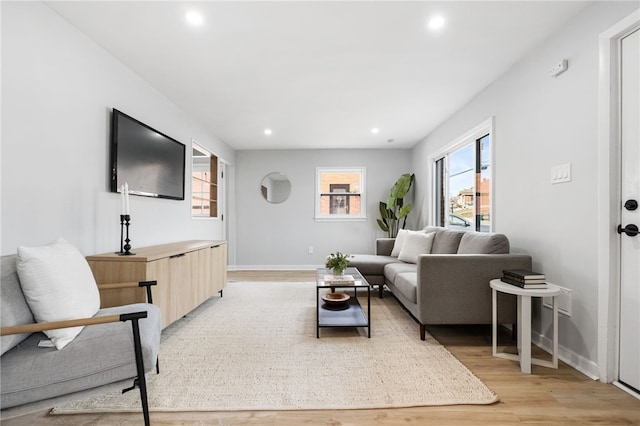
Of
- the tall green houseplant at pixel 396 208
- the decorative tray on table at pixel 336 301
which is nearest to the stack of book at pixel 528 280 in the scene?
the decorative tray on table at pixel 336 301

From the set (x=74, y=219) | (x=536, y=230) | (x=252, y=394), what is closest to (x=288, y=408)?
(x=252, y=394)

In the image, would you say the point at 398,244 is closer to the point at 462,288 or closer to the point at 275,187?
the point at 462,288

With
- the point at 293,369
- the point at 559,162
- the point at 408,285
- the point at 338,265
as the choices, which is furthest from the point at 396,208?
the point at 293,369

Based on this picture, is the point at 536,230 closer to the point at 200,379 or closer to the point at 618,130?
the point at 618,130

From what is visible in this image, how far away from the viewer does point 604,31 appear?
1.79m

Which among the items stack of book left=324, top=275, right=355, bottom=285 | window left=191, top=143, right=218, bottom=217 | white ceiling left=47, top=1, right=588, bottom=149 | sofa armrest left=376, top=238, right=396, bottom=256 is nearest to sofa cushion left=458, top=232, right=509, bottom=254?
stack of book left=324, top=275, right=355, bottom=285

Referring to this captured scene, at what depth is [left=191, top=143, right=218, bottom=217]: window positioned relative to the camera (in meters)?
4.47

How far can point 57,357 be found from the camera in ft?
4.14

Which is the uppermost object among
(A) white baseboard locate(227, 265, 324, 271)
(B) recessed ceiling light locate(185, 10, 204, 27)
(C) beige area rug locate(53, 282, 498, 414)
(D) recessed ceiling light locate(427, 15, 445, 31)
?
(D) recessed ceiling light locate(427, 15, 445, 31)

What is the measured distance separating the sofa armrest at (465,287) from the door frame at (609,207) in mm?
570

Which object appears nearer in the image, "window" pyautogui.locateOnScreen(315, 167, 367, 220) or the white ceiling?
the white ceiling

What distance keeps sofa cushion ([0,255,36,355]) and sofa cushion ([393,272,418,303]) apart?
2.39m

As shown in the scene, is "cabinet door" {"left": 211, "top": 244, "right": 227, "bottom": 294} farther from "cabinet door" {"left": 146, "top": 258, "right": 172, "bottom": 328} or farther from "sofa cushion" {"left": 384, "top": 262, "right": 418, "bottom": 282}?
"sofa cushion" {"left": 384, "top": 262, "right": 418, "bottom": 282}

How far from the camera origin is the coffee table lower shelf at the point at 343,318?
247 cm
